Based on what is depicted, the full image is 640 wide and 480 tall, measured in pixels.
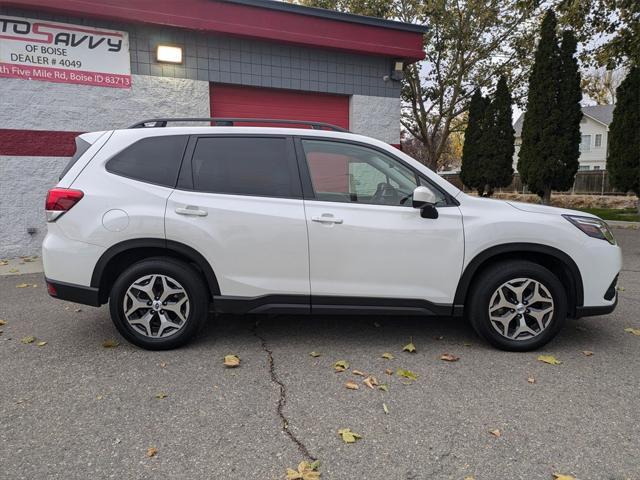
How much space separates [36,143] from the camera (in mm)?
7375

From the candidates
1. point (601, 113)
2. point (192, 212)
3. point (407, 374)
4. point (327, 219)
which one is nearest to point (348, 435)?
point (407, 374)

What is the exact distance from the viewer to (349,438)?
251 cm

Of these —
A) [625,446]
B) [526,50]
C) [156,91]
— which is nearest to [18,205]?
[156,91]

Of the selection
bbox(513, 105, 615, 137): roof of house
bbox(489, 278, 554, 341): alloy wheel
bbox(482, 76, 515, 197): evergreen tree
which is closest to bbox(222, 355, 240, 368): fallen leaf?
bbox(489, 278, 554, 341): alloy wheel

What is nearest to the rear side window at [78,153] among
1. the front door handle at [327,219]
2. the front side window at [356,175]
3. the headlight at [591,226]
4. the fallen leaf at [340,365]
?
the front side window at [356,175]

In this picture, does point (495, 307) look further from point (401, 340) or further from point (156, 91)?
point (156, 91)

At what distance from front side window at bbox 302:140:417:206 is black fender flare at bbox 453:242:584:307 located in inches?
28.6

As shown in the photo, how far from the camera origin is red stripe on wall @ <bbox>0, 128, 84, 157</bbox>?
23.7 feet

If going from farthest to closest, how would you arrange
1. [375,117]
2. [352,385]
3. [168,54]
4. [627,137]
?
1. [627,137]
2. [375,117]
3. [168,54]
4. [352,385]

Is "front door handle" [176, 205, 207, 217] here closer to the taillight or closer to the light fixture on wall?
the taillight

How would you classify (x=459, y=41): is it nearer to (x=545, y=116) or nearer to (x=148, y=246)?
(x=545, y=116)

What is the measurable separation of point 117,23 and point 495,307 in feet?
24.1

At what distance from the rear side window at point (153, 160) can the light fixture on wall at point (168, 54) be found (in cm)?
476

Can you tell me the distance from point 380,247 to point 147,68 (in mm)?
6268
